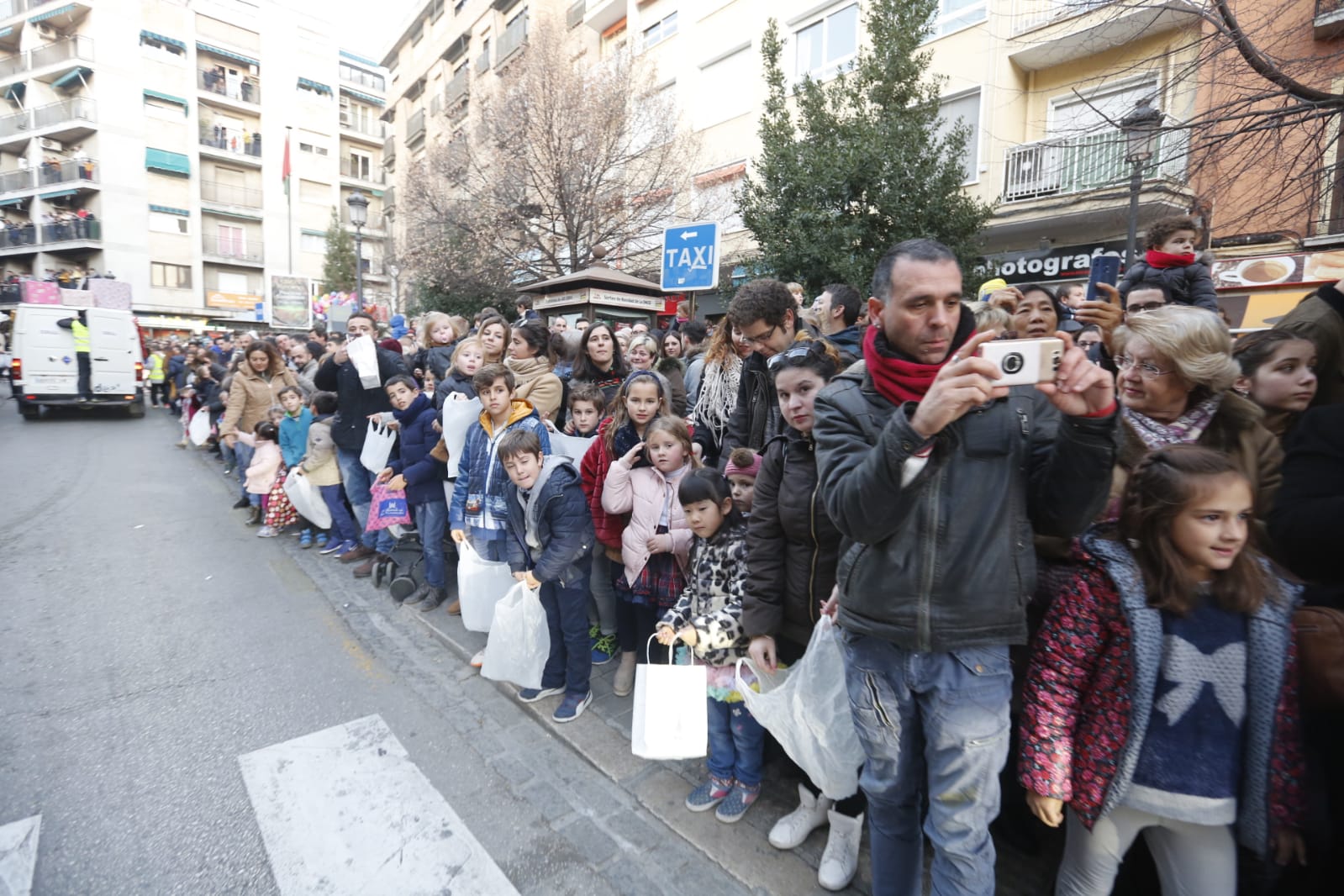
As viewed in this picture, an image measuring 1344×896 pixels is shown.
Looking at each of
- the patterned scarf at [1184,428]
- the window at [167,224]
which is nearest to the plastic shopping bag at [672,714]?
the patterned scarf at [1184,428]

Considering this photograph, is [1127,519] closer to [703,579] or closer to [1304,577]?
[1304,577]

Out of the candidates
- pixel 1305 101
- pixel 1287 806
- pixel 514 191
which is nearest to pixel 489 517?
pixel 1287 806

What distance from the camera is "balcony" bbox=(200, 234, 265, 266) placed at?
116 feet

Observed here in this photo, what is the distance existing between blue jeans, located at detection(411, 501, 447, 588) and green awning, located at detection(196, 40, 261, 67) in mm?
44437

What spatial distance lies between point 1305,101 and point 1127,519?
17.3 ft

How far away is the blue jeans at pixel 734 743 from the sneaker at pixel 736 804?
2cm

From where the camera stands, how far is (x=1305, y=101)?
4.67 m

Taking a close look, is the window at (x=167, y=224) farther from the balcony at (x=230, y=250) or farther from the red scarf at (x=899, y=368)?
the red scarf at (x=899, y=368)

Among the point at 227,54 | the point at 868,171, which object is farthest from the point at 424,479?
the point at 227,54

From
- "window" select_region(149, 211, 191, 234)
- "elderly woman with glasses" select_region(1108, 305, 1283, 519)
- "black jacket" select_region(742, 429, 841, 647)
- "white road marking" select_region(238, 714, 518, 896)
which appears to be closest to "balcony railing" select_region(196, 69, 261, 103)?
"window" select_region(149, 211, 191, 234)

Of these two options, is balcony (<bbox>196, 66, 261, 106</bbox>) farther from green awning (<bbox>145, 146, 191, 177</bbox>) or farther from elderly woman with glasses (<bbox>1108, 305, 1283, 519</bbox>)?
elderly woman with glasses (<bbox>1108, 305, 1283, 519</bbox>)

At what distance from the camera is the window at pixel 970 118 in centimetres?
1165

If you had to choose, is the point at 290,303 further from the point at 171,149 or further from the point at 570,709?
the point at 570,709

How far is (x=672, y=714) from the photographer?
2410 millimetres
